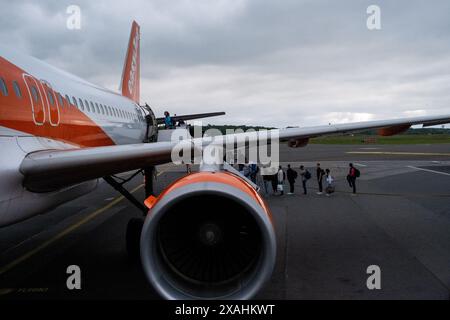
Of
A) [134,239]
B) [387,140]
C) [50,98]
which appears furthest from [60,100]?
[387,140]

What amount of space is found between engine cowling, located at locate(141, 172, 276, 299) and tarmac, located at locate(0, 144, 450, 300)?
1519 mm

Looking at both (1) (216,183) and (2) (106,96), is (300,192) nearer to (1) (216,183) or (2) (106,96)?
(2) (106,96)

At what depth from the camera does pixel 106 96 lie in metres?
11.3

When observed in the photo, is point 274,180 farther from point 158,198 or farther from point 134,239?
point 158,198

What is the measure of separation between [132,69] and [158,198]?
1452cm

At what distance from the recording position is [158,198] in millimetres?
5141

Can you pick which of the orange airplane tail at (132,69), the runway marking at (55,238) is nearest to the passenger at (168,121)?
the orange airplane tail at (132,69)

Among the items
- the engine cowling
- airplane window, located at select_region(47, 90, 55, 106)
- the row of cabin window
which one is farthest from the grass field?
the engine cowling

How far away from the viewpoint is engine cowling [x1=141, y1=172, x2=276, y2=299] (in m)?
4.91

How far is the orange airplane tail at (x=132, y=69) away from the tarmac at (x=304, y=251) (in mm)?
4700

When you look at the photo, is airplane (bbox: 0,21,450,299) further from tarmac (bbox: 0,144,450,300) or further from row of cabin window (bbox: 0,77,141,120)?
tarmac (bbox: 0,144,450,300)

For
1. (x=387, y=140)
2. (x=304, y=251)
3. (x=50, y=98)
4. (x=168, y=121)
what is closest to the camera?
(x=50, y=98)

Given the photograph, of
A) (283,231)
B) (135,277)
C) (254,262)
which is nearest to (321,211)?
(283,231)

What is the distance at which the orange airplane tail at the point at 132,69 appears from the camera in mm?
17405
